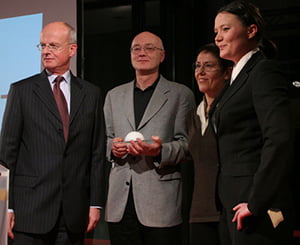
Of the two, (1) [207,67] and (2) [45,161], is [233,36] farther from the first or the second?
(2) [45,161]

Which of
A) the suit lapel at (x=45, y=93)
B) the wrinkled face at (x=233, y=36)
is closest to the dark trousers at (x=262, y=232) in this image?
the wrinkled face at (x=233, y=36)

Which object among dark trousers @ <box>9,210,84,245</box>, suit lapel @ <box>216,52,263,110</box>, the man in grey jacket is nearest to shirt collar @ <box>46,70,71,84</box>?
the man in grey jacket

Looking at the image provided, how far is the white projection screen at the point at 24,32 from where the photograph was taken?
12.7 feet

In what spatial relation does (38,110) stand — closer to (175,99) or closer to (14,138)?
(14,138)

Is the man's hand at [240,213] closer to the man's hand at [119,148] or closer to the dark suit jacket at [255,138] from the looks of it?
the dark suit jacket at [255,138]

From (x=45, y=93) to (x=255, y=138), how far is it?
1203 mm

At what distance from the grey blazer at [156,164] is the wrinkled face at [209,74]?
111 mm

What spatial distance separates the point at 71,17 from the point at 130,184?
1796 mm

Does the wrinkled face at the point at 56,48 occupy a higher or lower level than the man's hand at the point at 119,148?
higher

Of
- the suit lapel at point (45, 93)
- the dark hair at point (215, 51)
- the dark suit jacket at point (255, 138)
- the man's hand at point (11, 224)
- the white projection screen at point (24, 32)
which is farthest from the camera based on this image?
the white projection screen at point (24, 32)

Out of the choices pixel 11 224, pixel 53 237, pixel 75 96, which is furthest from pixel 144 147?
pixel 11 224

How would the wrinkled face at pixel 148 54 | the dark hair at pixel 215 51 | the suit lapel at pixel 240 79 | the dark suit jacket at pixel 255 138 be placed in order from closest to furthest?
the dark suit jacket at pixel 255 138, the suit lapel at pixel 240 79, the dark hair at pixel 215 51, the wrinkled face at pixel 148 54

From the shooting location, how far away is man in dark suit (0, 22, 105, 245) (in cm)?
233

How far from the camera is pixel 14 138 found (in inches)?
92.4
